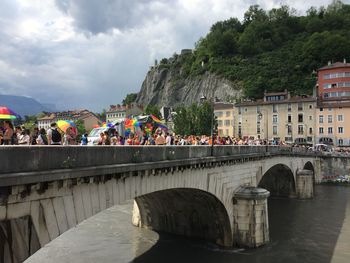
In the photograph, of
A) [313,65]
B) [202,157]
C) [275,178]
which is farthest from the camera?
[313,65]

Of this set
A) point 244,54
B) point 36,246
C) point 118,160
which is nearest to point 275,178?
point 118,160

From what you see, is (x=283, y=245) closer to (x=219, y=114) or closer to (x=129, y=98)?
(x=219, y=114)

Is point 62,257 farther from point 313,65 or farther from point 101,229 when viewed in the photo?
point 313,65

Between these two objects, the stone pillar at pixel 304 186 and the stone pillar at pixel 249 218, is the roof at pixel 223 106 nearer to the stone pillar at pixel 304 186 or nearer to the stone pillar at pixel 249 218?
the stone pillar at pixel 304 186

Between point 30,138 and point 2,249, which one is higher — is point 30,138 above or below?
above

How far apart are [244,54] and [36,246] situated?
426ft

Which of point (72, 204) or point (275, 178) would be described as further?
point (275, 178)

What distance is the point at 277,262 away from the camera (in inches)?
891

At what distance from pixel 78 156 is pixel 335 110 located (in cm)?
7623

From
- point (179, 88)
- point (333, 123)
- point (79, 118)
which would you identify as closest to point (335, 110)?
point (333, 123)

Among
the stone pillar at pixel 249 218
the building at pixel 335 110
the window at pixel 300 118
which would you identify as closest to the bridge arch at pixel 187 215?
the stone pillar at pixel 249 218

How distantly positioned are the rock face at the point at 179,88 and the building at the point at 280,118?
15916mm

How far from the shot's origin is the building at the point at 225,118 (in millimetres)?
93312

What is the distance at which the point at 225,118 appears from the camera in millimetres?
94688
